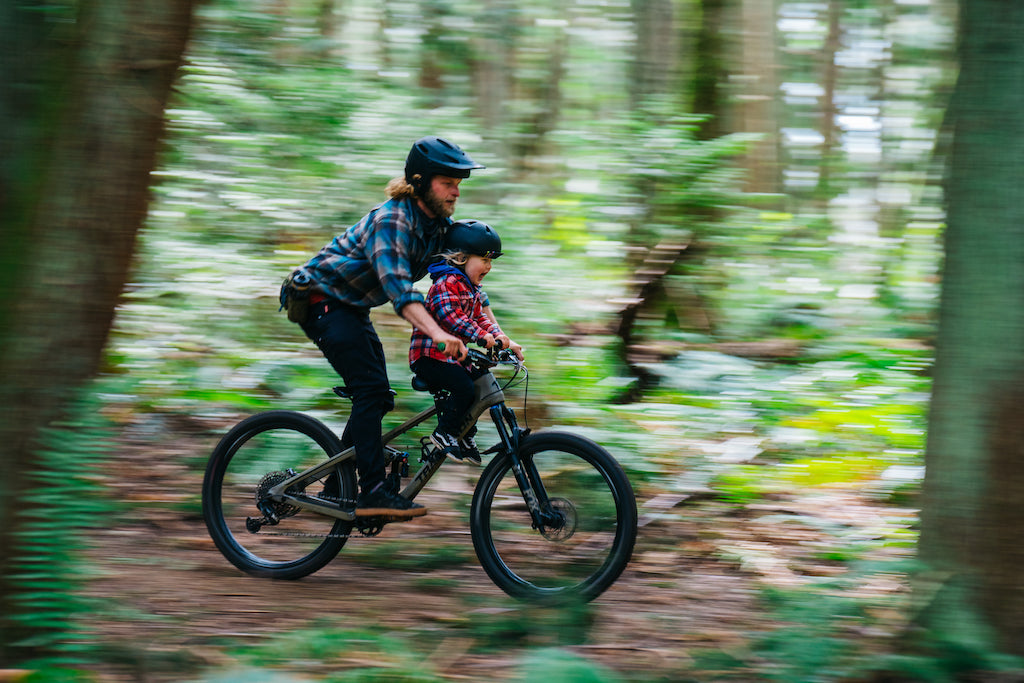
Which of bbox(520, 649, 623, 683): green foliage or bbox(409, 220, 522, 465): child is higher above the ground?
bbox(409, 220, 522, 465): child

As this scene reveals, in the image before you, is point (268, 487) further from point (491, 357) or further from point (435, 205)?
point (435, 205)

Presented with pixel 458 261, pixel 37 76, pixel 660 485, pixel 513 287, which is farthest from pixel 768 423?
pixel 37 76

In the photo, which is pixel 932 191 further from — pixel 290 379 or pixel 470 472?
pixel 290 379

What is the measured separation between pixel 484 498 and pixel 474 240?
136 cm

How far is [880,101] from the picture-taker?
9.38m

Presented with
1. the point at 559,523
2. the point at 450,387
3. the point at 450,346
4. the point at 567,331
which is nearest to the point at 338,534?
the point at 450,387

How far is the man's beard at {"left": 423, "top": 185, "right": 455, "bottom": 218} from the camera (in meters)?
4.51

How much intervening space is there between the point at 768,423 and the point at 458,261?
3.34 meters

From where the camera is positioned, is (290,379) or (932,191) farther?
(932,191)

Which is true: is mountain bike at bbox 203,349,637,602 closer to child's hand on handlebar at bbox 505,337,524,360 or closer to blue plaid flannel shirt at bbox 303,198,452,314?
child's hand on handlebar at bbox 505,337,524,360

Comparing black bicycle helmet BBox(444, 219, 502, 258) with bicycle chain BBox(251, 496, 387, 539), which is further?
bicycle chain BBox(251, 496, 387, 539)

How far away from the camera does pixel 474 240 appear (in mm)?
4500

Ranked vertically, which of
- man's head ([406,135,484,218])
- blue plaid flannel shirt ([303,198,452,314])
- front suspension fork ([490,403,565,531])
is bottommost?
front suspension fork ([490,403,565,531])

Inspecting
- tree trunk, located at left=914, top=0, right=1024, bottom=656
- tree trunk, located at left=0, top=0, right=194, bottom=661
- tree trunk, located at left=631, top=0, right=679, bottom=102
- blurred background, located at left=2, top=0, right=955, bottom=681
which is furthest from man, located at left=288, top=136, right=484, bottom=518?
tree trunk, located at left=631, top=0, right=679, bottom=102
